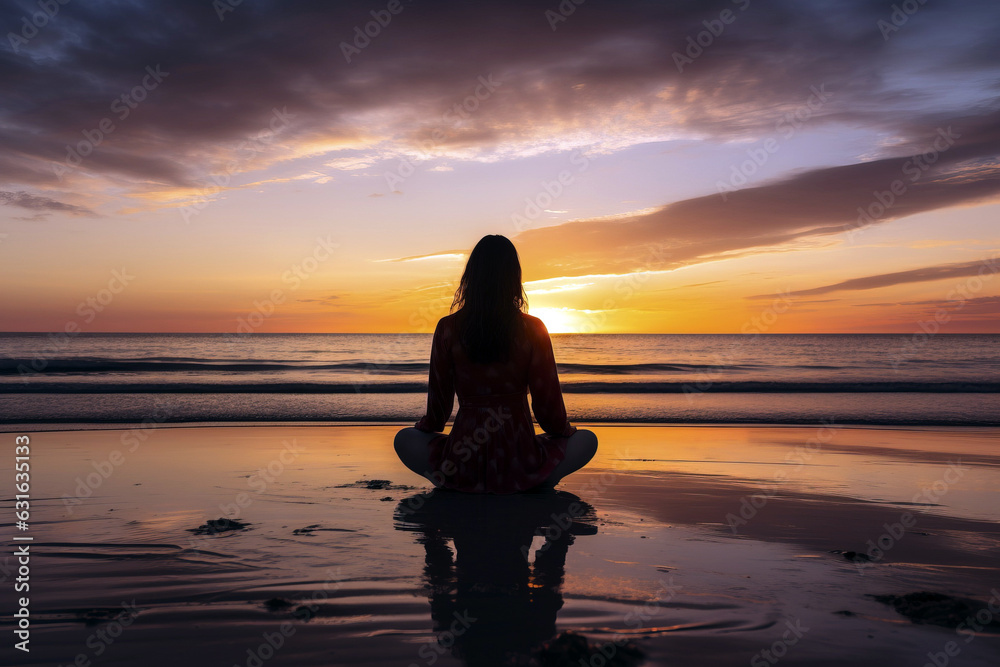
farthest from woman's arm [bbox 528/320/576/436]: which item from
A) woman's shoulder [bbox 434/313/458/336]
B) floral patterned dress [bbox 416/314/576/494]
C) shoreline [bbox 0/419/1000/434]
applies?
shoreline [bbox 0/419/1000/434]

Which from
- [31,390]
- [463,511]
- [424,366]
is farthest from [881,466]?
[424,366]

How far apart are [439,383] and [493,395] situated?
0.43 metres

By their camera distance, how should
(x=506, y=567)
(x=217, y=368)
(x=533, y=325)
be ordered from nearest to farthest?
(x=506, y=567) → (x=533, y=325) → (x=217, y=368)

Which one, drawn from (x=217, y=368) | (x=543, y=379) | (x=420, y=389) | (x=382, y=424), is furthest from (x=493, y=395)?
(x=217, y=368)

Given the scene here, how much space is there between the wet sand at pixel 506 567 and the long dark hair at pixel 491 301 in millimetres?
1175

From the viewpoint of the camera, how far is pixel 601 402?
45.5 feet

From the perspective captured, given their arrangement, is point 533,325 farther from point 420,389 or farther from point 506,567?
point 420,389

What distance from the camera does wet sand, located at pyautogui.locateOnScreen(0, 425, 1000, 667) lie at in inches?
80.7

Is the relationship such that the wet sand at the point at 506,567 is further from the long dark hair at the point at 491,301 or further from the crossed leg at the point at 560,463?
the long dark hair at the point at 491,301

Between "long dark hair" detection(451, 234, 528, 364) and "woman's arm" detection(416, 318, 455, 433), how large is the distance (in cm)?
20

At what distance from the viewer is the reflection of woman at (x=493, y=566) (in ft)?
6.76

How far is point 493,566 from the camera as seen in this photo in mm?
2852

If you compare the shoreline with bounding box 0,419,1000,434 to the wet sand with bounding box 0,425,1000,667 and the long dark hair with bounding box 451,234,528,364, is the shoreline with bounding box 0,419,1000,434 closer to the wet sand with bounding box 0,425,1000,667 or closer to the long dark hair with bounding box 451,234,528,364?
the wet sand with bounding box 0,425,1000,667

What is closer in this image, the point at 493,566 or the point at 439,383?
the point at 493,566
